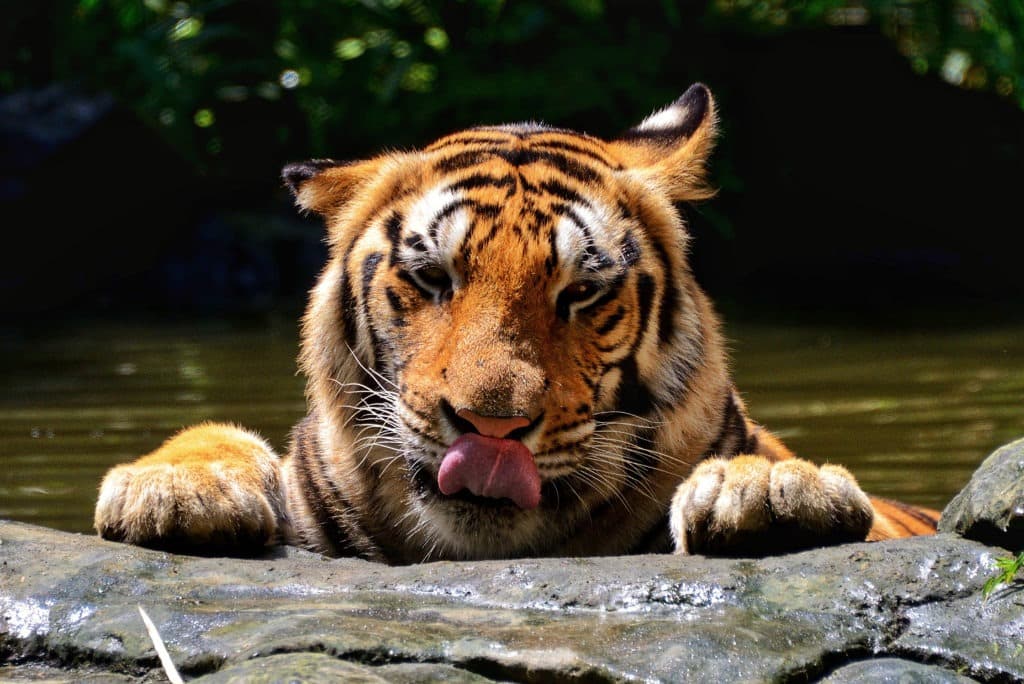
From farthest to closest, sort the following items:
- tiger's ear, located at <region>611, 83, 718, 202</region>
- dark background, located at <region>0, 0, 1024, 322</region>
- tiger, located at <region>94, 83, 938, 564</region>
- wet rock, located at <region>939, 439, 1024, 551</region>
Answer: dark background, located at <region>0, 0, 1024, 322</region>
tiger's ear, located at <region>611, 83, 718, 202</region>
tiger, located at <region>94, 83, 938, 564</region>
wet rock, located at <region>939, 439, 1024, 551</region>

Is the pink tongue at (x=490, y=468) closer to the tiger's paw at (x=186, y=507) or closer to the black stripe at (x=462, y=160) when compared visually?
the tiger's paw at (x=186, y=507)

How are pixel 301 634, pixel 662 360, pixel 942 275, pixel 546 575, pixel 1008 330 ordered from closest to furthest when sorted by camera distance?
pixel 301 634 → pixel 546 575 → pixel 662 360 → pixel 1008 330 → pixel 942 275

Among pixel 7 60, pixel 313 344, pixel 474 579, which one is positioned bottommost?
pixel 474 579

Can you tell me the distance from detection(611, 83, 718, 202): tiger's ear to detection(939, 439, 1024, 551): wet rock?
1.19m

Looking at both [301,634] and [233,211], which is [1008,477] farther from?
[233,211]

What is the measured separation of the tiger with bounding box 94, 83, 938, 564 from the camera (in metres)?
3.03

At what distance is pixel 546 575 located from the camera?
8.73 ft

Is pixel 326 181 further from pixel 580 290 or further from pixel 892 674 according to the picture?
pixel 892 674

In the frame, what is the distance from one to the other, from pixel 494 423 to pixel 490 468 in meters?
0.12

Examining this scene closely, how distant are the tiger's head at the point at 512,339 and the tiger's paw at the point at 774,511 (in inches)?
14.0

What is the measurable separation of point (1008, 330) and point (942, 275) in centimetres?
237

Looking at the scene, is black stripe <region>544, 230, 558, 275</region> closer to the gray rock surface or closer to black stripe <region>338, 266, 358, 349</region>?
black stripe <region>338, 266, 358, 349</region>

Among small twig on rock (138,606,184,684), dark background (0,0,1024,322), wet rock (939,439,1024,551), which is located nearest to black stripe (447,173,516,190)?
wet rock (939,439,1024,551)

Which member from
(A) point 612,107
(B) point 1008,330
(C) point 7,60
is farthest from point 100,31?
(B) point 1008,330
